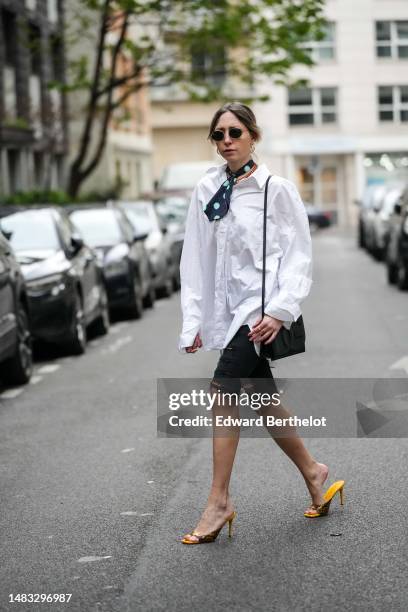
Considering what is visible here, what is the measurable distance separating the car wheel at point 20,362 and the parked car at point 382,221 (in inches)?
726

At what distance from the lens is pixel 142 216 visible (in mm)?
23984

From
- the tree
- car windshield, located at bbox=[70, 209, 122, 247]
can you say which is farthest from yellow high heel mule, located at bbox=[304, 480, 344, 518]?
the tree

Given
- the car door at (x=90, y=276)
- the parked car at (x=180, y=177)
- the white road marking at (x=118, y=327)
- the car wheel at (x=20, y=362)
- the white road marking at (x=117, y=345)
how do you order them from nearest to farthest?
1. the car wheel at (x=20, y=362)
2. the white road marking at (x=117, y=345)
3. the car door at (x=90, y=276)
4. the white road marking at (x=118, y=327)
5. the parked car at (x=180, y=177)

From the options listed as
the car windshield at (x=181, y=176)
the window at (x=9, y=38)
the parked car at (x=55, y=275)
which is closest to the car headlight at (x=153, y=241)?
the parked car at (x=55, y=275)

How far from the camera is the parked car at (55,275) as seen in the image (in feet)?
45.4

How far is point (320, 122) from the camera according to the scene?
230 ft

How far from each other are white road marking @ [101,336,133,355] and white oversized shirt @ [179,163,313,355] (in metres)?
8.69

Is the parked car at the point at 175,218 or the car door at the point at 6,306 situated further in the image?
the parked car at the point at 175,218

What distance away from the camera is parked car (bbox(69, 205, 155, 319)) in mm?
18469

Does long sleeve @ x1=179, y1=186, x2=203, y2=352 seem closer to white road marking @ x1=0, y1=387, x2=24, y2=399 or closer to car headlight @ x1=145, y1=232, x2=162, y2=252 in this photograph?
white road marking @ x1=0, y1=387, x2=24, y2=399

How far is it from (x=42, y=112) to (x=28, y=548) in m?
28.2

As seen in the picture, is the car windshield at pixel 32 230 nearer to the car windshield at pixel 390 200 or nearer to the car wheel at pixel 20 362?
the car wheel at pixel 20 362

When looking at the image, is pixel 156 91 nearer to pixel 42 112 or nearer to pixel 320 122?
pixel 320 122

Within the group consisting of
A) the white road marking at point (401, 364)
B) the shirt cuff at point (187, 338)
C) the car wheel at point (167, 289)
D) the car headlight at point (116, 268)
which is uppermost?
the shirt cuff at point (187, 338)
